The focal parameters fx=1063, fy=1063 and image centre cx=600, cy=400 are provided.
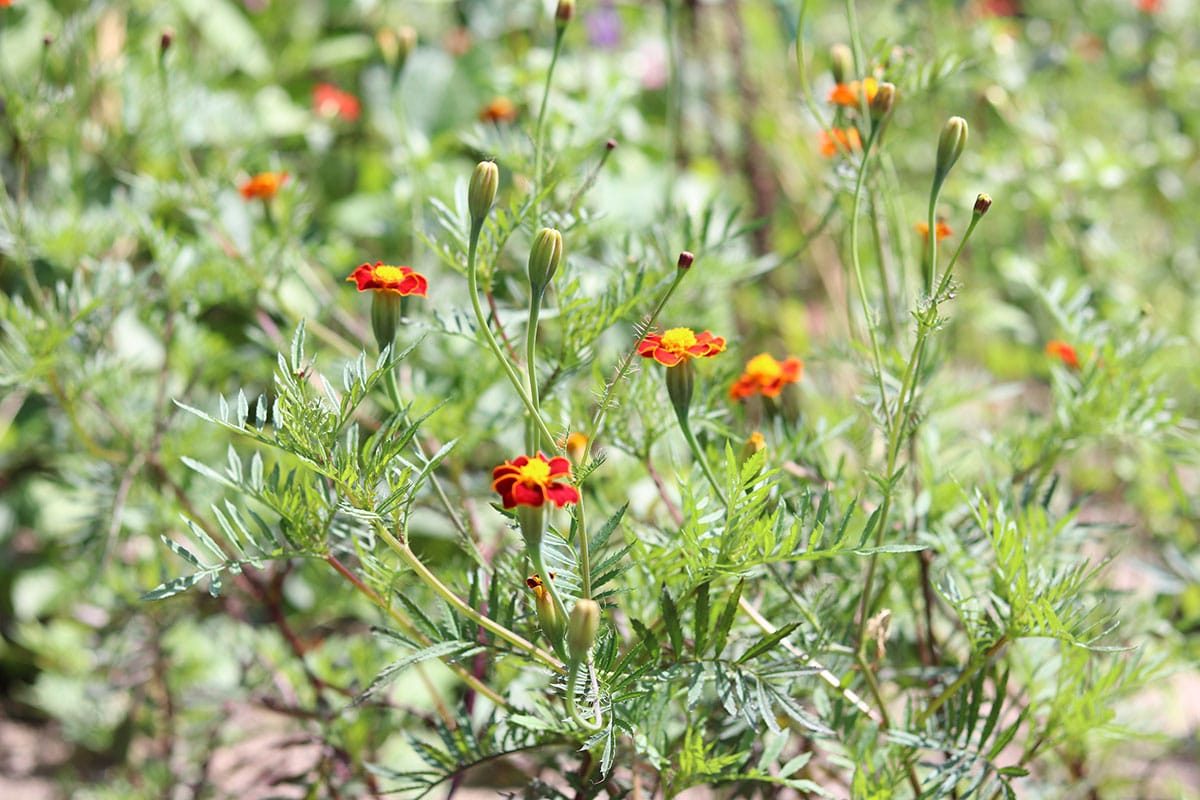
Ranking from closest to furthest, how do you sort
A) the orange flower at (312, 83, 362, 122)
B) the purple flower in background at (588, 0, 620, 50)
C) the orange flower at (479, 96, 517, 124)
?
the orange flower at (479, 96, 517, 124), the orange flower at (312, 83, 362, 122), the purple flower in background at (588, 0, 620, 50)

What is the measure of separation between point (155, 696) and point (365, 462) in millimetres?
777

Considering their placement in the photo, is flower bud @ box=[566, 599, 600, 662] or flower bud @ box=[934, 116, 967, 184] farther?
flower bud @ box=[934, 116, 967, 184]

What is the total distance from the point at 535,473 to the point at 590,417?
0.25m

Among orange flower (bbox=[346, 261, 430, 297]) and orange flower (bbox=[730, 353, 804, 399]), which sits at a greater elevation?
orange flower (bbox=[346, 261, 430, 297])

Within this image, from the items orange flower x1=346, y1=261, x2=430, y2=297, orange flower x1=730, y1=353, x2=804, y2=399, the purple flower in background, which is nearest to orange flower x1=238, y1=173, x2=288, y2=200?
orange flower x1=346, y1=261, x2=430, y2=297

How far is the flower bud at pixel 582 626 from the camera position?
55 centimetres

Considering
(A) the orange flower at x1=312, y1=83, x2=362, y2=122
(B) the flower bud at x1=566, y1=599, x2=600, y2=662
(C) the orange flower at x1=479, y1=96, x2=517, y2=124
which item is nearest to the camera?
(B) the flower bud at x1=566, y1=599, x2=600, y2=662

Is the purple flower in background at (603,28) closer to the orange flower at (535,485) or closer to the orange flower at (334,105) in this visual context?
the orange flower at (334,105)

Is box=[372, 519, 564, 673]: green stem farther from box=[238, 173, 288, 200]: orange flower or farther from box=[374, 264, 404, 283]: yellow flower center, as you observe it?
box=[238, 173, 288, 200]: orange flower

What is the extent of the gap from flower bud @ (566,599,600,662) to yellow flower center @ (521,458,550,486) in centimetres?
7

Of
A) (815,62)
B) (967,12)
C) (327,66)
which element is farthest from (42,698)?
(967,12)

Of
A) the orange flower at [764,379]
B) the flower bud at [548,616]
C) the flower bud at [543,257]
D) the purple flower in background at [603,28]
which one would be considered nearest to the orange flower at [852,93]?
the orange flower at [764,379]

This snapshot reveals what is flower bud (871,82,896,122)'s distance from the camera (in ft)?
2.33

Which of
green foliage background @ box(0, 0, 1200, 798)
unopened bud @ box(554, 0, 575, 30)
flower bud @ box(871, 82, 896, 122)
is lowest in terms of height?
green foliage background @ box(0, 0, 1200, 798)
